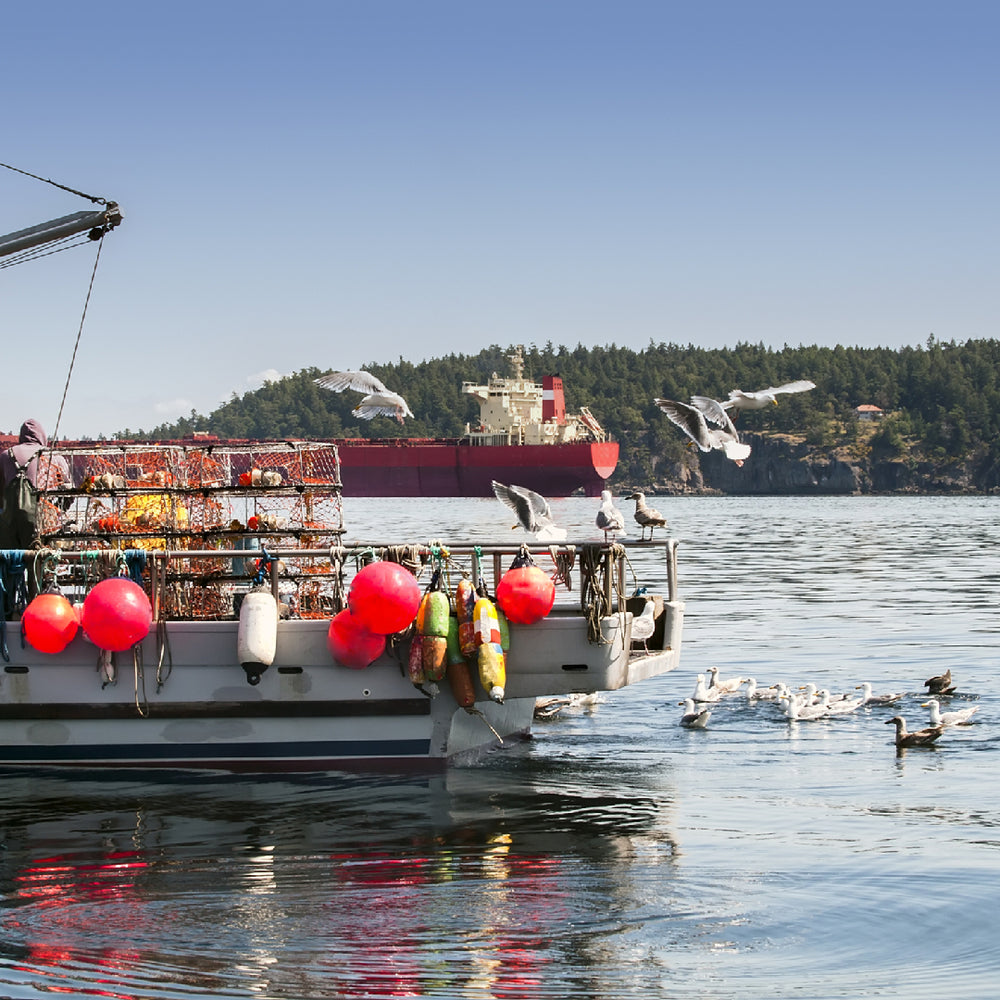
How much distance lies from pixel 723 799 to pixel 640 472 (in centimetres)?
16403

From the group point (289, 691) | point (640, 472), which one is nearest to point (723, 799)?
point (289, 691)

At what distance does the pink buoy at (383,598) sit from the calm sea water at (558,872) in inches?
56.3

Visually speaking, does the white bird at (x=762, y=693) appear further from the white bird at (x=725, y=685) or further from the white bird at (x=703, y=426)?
the white bird at (x=703, y=426)

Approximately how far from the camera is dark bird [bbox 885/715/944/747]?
13789 mm

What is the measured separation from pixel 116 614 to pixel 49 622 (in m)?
0.60

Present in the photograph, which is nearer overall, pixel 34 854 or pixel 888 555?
pixel 34 854

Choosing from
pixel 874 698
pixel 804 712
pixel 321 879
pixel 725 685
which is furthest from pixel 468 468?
pixel 321 879

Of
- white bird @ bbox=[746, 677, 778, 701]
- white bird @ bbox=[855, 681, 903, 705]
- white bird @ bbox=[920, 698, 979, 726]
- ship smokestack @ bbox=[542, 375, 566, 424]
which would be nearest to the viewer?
white bird @ bbox=[920, 698, 979, 726]

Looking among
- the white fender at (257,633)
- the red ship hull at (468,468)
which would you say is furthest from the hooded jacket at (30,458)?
the red ship hull at (468,468)

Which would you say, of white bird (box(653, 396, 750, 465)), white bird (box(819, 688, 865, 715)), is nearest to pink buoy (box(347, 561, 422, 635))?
white bird (box(819, 688, 865, 715))

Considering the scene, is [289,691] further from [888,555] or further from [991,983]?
[888,555]

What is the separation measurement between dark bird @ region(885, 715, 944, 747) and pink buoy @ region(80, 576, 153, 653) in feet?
23.3

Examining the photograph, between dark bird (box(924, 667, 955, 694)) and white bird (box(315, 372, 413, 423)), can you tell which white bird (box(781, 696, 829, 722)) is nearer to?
dark bird (box(924, 667, 955, 694))

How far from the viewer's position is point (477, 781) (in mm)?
12062
